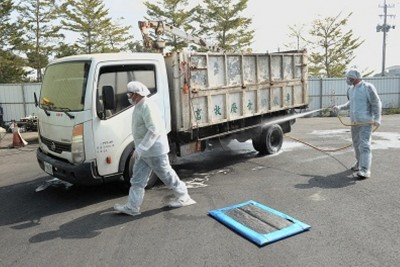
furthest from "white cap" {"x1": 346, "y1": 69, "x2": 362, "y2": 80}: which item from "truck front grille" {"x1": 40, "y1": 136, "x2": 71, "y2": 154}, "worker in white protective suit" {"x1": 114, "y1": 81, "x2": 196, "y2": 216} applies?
"truck front grille" {"x1": 40, "y1": 136, "x2": 71, "y2": 154}

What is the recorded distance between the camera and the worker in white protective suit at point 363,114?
233 inches

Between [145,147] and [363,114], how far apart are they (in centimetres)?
390

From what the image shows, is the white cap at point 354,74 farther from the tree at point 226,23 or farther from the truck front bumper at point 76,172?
the tree at point 226,23

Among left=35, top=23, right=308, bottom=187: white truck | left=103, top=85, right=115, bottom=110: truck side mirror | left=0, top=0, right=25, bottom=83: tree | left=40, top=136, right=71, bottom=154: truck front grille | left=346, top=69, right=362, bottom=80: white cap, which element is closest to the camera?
left=103, top=85, right=115, bottom=110: truck side mirror

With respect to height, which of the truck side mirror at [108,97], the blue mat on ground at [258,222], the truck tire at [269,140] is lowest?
the blue mat on ground at [258,222]

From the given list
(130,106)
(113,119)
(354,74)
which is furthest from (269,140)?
(113,119)

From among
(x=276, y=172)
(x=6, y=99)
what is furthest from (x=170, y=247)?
(x=6, y=99)

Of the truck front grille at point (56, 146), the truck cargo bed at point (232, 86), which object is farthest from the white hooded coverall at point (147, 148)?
the truck cargo bed at point (232, 86)

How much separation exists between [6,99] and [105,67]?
43.8ft

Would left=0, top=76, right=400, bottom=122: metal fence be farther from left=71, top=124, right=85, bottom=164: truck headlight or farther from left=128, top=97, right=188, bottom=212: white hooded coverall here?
left=128, top=97, right=188, bottom=212: white hooded coverall

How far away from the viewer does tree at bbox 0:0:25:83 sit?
20328 mm

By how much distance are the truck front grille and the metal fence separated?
1180 centimetres

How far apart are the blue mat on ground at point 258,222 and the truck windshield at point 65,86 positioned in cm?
246

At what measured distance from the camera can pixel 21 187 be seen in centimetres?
618
